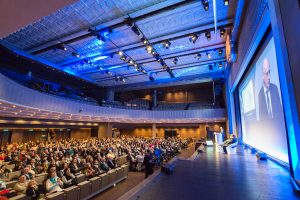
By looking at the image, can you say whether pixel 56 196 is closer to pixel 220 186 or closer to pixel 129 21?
pixel 220 186

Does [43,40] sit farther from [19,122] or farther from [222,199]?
[222,199]

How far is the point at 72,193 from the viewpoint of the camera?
4121 mm

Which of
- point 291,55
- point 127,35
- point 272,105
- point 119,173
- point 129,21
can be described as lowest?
A: point 119,173

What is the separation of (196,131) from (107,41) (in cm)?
1746

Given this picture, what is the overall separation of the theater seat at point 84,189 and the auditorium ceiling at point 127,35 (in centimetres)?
626

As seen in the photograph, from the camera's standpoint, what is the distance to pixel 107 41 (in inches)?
366

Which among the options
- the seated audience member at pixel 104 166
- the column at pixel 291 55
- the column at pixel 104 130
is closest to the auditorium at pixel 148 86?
the column at pixel 291 55

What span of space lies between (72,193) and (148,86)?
15950 mm

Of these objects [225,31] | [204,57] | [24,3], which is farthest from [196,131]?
[24,3]

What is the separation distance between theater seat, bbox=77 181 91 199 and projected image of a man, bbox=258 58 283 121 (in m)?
5.11

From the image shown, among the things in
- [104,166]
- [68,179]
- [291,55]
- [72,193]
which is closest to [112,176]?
[104,166]

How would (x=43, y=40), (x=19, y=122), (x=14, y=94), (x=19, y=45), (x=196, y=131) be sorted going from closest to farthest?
(x=14, y=94) → (x=43, y=40) → (x=19, y=45) → (x=19, y=122) → (x=196, y=131)

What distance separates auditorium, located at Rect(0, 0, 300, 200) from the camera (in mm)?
2445

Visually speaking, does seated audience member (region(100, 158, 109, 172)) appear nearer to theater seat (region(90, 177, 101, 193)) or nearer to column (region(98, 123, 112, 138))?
theater seat (region(90, 177, 101, 193))
